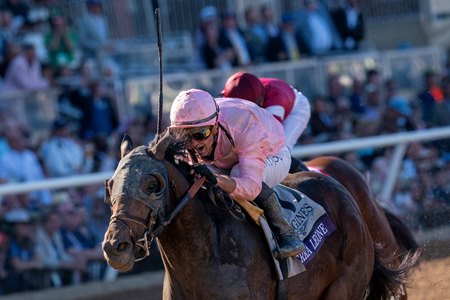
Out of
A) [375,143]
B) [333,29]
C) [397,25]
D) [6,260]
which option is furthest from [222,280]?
[397,25]

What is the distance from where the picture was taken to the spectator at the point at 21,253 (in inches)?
318

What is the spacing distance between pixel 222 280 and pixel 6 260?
4226mm

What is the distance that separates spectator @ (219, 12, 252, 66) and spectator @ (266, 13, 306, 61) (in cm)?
35

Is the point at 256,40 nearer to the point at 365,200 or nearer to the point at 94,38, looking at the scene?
the point at 94,38

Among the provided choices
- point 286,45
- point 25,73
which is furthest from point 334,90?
point 25,73

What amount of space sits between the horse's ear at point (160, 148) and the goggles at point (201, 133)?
0.76 ft

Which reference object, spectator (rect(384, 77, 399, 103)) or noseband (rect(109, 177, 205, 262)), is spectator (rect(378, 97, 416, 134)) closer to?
spectator (rect(384, 77, 399, 103))

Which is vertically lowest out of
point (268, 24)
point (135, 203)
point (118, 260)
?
point (268, 24)

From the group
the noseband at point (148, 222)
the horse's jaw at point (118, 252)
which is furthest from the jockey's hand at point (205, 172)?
the horse's jaw at point (118, 252)

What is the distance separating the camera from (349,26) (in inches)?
548

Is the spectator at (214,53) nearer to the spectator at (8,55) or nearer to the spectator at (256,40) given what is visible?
the spectator at (256,40)

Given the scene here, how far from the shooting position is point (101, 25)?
12297 millimetres

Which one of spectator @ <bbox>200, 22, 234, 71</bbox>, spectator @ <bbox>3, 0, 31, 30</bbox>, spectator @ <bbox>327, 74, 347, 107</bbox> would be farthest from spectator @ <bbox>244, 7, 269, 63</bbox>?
spectator @ <bbox>3, 0, 31, 30</bbox>

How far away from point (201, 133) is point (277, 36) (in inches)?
327
